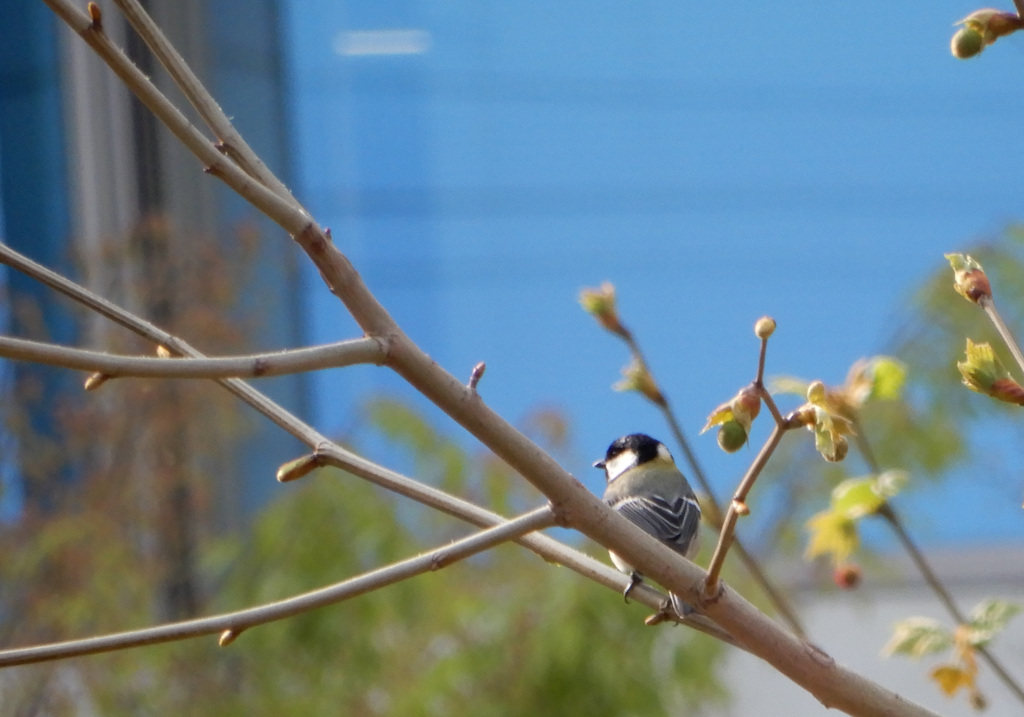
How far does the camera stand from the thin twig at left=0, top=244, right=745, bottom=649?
1.41ft

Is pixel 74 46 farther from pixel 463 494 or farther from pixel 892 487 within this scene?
pixel 892 487

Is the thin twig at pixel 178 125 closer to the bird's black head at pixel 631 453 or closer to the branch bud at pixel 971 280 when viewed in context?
the branch bud at pixel 971 280

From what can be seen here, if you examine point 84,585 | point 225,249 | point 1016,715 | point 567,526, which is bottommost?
point 1016,715

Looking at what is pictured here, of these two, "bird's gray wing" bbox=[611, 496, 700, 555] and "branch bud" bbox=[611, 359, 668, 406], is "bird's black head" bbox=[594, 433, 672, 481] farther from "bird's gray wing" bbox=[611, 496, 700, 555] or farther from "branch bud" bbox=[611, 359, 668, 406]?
"branch bud" bbox=[611, 359, 668, 406]

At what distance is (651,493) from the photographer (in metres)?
1.20

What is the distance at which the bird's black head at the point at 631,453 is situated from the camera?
140 cm

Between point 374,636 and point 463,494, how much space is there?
0.30 meters

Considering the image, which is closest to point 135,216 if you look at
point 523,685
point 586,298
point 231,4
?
point 231,4

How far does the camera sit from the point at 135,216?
2.23 metres

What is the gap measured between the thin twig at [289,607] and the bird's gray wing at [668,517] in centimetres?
67

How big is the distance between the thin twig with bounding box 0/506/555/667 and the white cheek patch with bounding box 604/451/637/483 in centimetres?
102

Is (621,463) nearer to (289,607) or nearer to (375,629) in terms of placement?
(375,629)

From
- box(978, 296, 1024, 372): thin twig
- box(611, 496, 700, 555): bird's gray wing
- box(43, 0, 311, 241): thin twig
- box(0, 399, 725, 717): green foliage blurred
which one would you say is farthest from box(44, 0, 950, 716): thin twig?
box(0, 399, 725, 717): green foliage blurred

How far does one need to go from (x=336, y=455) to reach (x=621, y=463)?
3.31ft
